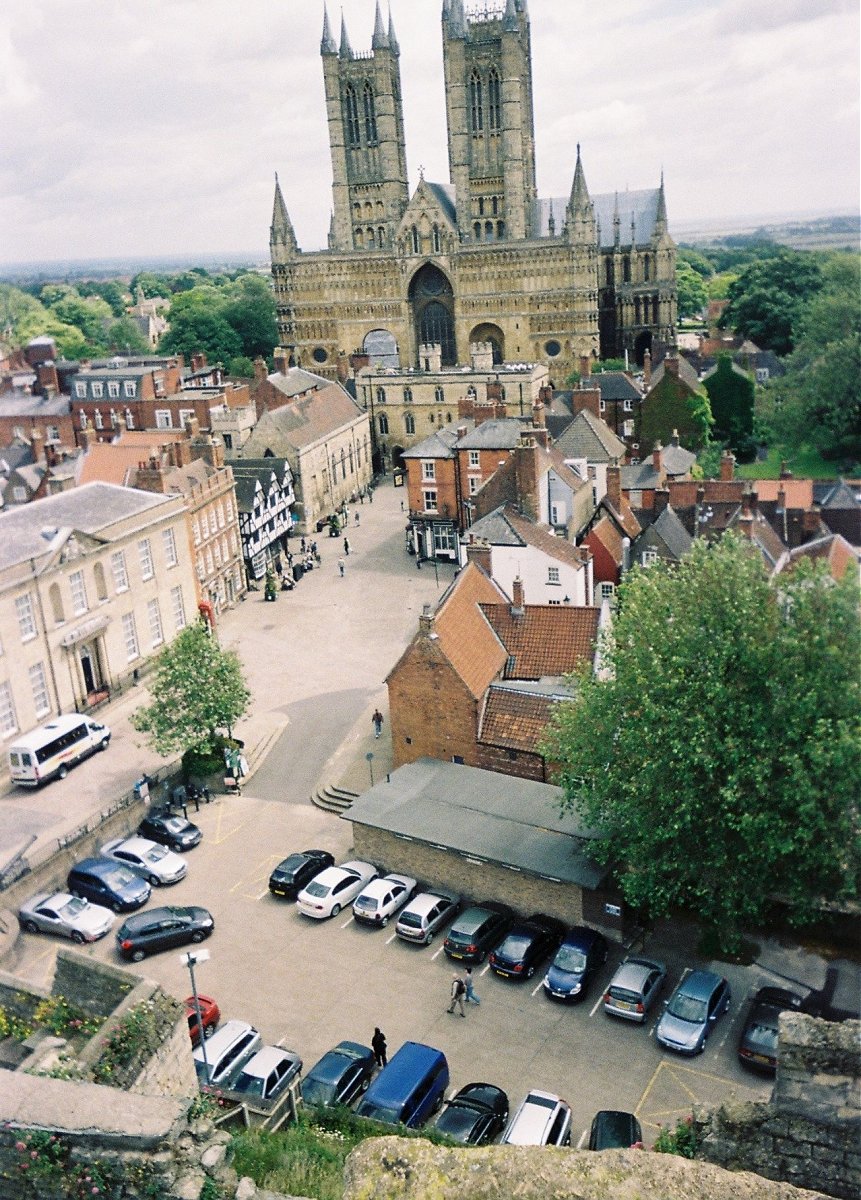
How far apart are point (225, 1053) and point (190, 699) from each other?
12.5 m

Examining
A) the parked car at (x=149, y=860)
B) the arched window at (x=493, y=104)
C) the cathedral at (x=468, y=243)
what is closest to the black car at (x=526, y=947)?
the parked car at (x=149, y=860)

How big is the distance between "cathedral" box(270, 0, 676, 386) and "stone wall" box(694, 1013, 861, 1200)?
271ft

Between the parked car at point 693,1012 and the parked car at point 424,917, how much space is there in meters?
5.50

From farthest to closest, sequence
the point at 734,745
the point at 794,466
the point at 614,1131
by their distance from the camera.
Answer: the point at 794,466 → the point at 734,745 → the point at 614,1131

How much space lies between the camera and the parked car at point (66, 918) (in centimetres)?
2206

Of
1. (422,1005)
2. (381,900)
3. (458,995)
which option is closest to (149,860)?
(381,900)

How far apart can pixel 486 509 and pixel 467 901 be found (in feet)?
64.1

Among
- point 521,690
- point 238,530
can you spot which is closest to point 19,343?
point 238,530

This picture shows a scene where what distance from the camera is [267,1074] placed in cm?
1667

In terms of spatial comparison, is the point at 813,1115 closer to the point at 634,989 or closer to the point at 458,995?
the point at 634,989

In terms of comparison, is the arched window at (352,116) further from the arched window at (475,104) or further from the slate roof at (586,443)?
the slate roof at (586,443)

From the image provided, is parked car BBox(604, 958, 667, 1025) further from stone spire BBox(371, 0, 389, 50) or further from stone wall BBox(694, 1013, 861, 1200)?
stone spire BBox(371, 0, 389, 50)

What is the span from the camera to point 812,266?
9500 centimetres

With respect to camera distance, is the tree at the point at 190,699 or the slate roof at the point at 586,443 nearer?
the tree at the point at 190,699
